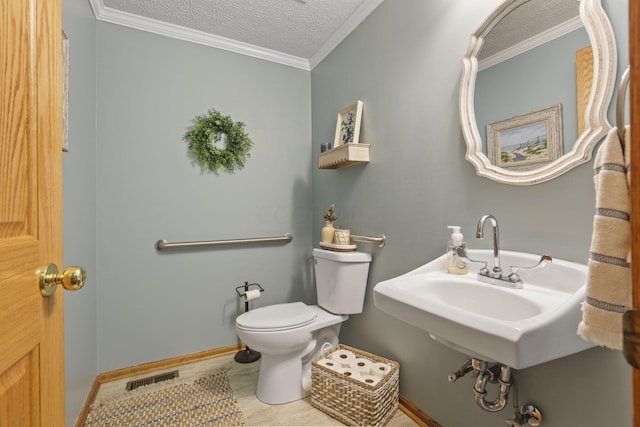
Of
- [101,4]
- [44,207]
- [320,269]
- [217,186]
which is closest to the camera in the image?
[44,207]

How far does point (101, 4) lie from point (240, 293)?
6.76 ft

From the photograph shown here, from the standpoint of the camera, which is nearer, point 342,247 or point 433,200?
point 433,200

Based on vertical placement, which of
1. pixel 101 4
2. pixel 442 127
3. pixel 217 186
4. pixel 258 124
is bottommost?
pixel 217 186

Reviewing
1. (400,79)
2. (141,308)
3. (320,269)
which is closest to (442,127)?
(400,79)

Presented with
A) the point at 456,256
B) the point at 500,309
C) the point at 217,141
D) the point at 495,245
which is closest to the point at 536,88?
the point at 495,245

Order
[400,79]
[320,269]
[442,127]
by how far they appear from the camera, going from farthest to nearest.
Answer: [320,269]
[400,79]
[442,127]

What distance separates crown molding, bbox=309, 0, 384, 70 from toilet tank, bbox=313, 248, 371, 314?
4.83 feet

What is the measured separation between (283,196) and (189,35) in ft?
4.32

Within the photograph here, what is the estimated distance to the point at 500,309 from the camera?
3.30 feet

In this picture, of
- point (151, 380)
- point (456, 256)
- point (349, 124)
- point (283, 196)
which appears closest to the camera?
point (456, 256)

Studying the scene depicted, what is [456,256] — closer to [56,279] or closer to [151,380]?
[56,279]

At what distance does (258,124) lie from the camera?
2316 mm

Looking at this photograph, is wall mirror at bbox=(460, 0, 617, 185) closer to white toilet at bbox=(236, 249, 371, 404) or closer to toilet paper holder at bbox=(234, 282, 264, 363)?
white toilet at bbox=(236, 249, 371, 404)

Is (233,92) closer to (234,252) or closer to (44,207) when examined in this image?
(234,252)
